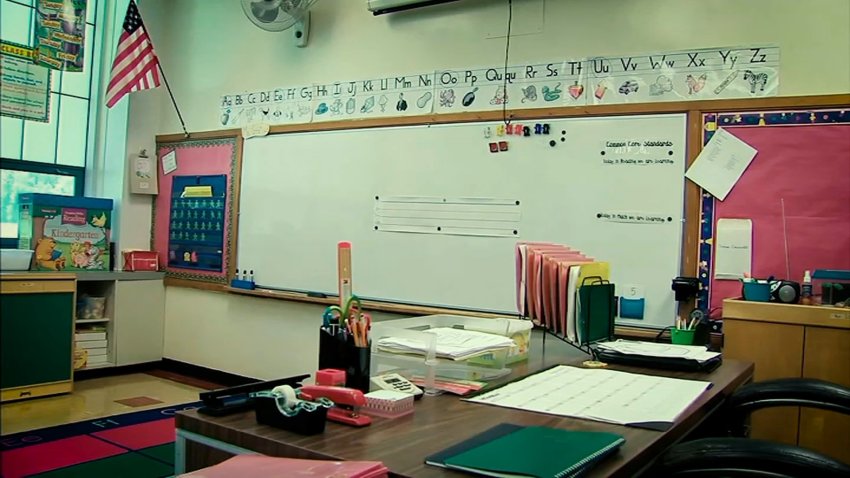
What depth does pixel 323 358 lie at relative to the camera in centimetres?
131

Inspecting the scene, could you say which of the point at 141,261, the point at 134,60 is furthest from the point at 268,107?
the point at 141,261

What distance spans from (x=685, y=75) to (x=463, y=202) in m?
1.24

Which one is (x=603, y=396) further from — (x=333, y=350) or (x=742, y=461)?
(x=333, y=350)

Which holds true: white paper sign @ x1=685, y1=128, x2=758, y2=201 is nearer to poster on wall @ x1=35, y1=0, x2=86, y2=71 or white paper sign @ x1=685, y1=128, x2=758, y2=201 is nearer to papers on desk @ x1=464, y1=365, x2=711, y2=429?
papers on desk @ x1=464, y1=365, x2=711, y2=429

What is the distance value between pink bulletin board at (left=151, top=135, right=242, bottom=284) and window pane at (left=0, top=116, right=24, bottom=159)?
4.16m

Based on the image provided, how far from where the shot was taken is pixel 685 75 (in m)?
2.93

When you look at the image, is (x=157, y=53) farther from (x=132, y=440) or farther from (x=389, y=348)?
(x=389, y=348)

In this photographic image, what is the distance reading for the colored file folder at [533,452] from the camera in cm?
83

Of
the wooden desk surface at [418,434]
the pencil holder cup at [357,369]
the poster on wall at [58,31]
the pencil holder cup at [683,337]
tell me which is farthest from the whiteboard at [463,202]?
the poster on wall at [58,31]

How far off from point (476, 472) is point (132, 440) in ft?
9.77

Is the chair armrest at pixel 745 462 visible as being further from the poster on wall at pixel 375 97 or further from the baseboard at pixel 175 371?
the baseboard at pixel 175 371

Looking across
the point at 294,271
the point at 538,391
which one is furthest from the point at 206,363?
the point at 538,391

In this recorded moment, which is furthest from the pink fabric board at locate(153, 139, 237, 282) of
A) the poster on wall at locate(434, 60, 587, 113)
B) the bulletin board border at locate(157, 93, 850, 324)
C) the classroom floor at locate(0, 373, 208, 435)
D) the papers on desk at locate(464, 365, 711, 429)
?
the papers on desk at locate(464, 365, 711, 429)

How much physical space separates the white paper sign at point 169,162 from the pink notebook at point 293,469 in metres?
4.46
